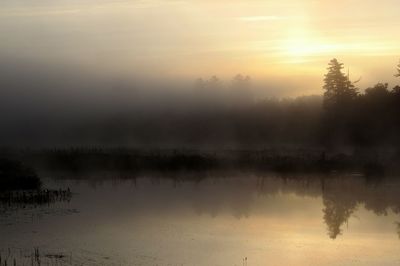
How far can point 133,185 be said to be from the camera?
38438mm

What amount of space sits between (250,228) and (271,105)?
68.0m

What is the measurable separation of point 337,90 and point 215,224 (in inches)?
1760

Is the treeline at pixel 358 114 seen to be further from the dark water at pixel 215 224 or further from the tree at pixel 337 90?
the dark water at pixel 215 224

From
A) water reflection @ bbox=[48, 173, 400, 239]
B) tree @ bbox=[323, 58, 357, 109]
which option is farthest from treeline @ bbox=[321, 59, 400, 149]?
water reflection @ bbox=[48, 173, 400, 239]

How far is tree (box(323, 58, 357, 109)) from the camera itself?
216 feet

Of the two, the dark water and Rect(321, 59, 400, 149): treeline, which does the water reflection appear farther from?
Rect(321, 59, 400, 149): treeline

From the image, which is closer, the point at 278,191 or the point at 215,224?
the point at 215,224

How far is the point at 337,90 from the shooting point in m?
66.2

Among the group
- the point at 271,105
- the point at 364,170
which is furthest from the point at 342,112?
the point at 271,105

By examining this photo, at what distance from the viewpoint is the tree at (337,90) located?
65688 mm

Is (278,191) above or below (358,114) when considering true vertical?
below

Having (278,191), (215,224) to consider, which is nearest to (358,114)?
(278,191)

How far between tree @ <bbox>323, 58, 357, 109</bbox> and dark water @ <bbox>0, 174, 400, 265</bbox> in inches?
1104

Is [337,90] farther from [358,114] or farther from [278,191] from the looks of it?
[278,191]
